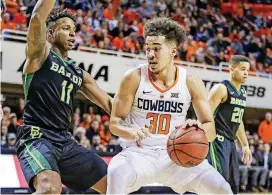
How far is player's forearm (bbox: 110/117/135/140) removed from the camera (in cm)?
397

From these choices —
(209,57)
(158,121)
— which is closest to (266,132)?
(209,57)

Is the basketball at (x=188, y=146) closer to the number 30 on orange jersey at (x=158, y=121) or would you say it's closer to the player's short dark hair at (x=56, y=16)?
the number 30 on orange jersey at (x=158, y=121)

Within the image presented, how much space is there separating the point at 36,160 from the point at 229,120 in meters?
2.73

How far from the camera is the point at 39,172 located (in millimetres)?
3951

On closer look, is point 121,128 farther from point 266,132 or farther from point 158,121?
point 266,132

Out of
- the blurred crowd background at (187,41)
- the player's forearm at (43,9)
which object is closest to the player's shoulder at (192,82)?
the player's forearm at (43,9)

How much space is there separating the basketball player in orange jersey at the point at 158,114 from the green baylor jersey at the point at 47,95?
44 centimetres

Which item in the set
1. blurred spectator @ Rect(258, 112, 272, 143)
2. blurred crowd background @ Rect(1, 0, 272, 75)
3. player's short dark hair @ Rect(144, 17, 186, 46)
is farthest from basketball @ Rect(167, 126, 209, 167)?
blurred spectator @ Rect(258, 112, 272, 143)

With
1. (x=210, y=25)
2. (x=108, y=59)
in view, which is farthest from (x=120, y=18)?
(x=210, y=25)

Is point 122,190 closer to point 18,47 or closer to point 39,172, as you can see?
point 39,172

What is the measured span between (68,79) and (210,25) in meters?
11.8

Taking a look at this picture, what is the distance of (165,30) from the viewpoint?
4293 mm

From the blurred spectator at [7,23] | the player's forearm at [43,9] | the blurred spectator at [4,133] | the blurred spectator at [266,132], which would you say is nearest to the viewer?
the player's forearm at [43,9]

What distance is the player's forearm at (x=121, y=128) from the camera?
3.97 metres
